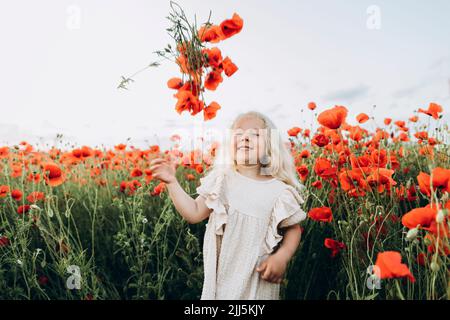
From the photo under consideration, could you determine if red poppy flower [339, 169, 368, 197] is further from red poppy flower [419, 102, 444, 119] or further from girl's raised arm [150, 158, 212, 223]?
red poppy flower [419, 102, 444, 119]

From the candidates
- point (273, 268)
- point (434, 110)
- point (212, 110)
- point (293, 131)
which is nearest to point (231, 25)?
point (212, 110)

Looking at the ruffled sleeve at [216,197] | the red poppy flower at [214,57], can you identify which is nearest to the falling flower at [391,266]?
the ruffled sleeve at [216,197]

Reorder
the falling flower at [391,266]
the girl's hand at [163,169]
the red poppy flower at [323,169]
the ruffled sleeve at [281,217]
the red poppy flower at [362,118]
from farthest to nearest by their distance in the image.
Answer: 1. the red poppy flower at [362,118]
2. the red poppy flower at [323,169]
3. the ruffled sleeve at [281,217]
4. the girl's hand at [163,169]
5. the falling flower at [391,266]

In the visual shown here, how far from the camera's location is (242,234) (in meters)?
1.51

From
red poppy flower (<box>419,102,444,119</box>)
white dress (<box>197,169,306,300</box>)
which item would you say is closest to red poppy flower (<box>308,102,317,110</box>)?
red poppy flower (<box>419,102,444,119</box>)

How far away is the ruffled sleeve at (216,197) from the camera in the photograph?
1500 millimetres

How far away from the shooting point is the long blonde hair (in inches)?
64.6

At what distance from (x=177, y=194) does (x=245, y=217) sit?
0.89 feet

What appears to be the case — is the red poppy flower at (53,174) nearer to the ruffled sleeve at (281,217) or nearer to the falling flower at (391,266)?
the ruffled sleeve at (281,217)
